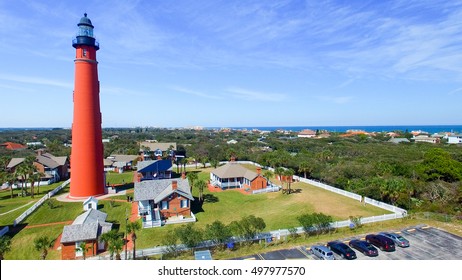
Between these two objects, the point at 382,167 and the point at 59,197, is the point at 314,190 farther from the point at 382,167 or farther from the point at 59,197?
the point at 59,197

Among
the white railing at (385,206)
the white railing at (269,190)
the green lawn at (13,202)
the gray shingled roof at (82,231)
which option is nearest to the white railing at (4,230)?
the green lawn at (13,202)

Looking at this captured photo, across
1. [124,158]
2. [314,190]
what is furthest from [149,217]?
[124,158]

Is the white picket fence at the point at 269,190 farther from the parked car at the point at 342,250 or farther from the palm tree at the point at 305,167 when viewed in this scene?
the parked car at the point at 342,250

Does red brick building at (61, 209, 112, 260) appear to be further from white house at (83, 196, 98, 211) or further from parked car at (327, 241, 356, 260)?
parked car at (327, 241, 356, 260)

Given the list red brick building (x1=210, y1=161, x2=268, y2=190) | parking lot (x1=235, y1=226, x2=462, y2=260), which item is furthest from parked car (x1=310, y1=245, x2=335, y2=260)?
red brick building (x1=210, y1=161, x2=268, y2=190)

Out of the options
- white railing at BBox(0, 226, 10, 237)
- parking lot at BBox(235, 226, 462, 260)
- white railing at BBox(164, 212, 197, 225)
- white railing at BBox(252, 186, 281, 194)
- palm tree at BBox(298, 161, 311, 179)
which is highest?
palm tree at BBox(298, 161, 311, 179)

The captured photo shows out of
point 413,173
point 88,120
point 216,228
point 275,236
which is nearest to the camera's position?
point 216,228
